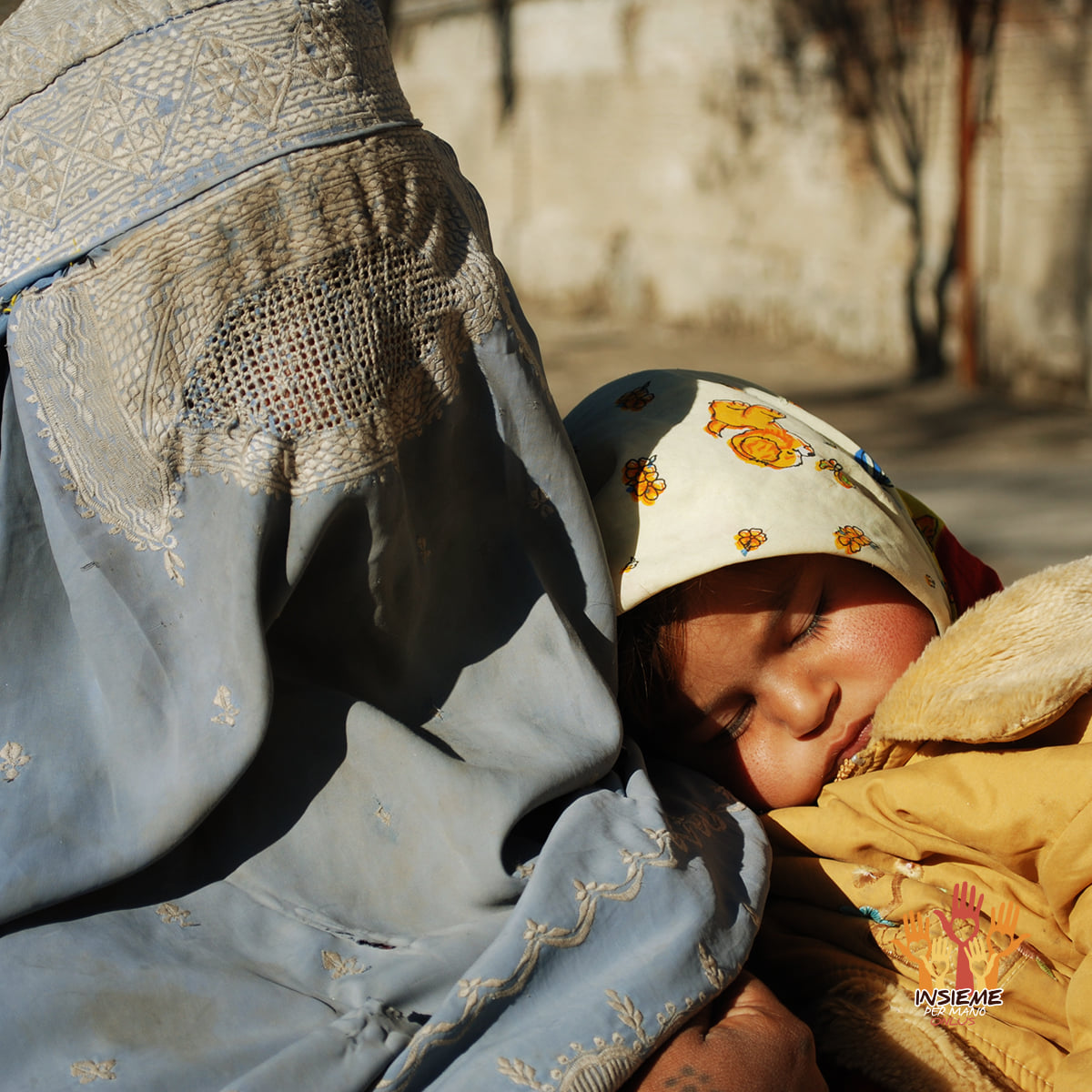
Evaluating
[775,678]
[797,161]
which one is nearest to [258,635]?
[775,678]

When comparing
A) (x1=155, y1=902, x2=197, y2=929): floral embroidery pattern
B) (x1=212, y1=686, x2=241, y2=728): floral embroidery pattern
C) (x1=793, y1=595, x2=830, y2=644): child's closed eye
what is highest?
(x1=212, y1=686, x2=241, y2=728): floral embroidery pattern

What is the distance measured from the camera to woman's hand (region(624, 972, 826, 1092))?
1239 mm

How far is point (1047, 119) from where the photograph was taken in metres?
7.40

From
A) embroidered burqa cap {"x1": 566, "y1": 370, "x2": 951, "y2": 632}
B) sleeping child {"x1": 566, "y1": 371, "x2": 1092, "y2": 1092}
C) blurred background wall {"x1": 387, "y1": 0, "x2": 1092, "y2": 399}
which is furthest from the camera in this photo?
blurred background wall {"x1": 387, "y1": 0, "x2": 1092, "y2": 399}

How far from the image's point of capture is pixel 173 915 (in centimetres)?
136

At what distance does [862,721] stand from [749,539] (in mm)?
314

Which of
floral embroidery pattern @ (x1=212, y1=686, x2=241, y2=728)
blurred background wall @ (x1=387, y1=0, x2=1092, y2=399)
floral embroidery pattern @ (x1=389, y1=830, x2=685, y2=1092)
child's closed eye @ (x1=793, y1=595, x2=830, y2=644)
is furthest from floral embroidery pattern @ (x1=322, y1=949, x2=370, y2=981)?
blurred background wall @ (x1=387, y1=0, x2=1092, y2=399)

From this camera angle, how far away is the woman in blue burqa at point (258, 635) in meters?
A: 1.27

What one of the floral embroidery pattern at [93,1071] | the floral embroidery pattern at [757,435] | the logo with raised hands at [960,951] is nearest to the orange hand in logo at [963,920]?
the logo with raised hands at [960,951]

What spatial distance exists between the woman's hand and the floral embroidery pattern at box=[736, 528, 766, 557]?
0.63 metres

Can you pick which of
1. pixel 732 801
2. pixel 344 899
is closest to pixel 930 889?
pixel 732 801

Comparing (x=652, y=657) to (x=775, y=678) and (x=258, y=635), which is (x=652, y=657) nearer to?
(x=775, y=678)

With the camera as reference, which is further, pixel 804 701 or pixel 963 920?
pixel 804 701

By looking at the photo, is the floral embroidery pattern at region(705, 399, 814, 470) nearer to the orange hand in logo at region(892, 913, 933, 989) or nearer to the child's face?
the child's face
